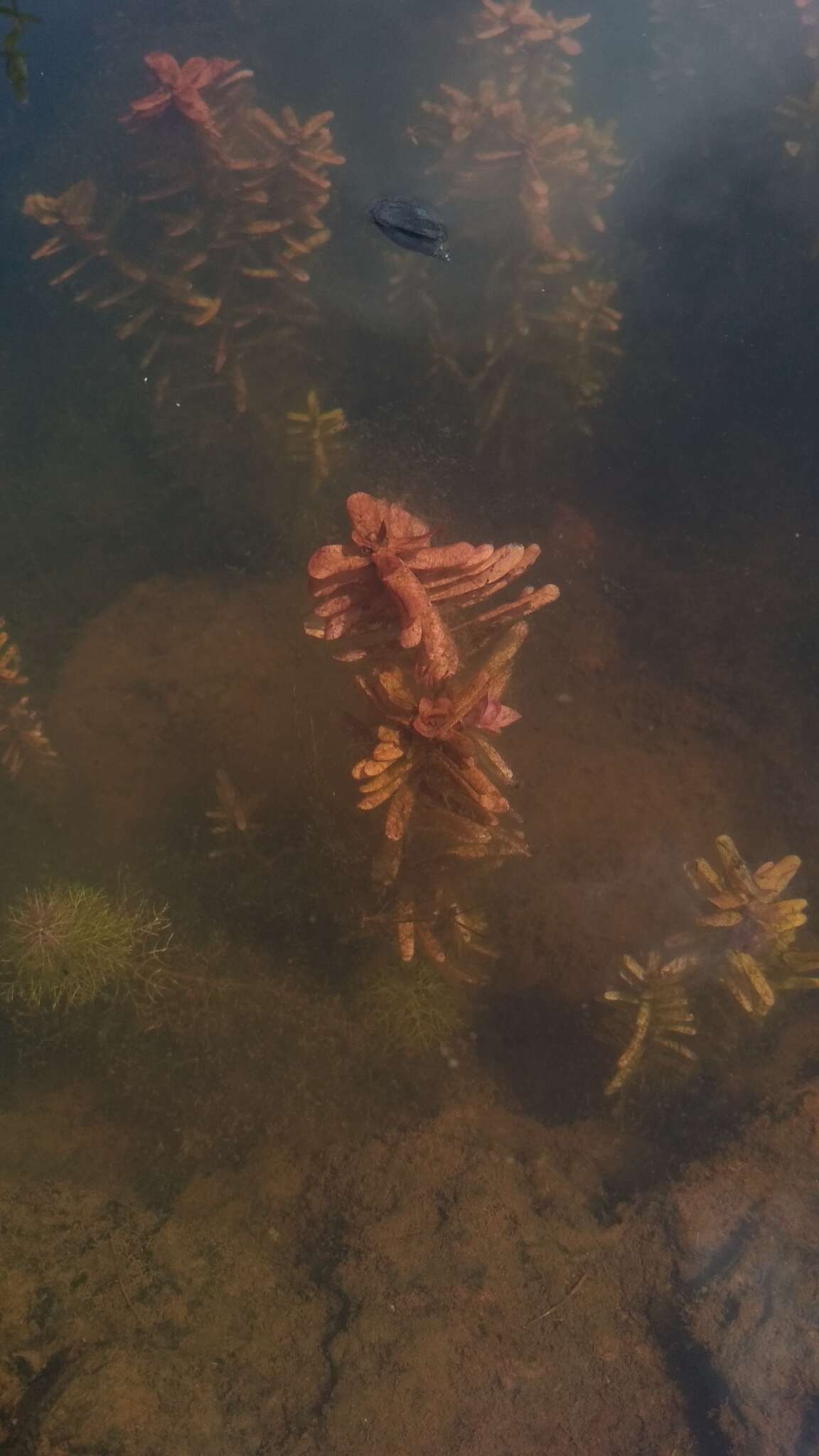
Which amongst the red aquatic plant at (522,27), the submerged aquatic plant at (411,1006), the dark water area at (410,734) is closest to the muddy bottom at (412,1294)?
the dark water area at (410,734)

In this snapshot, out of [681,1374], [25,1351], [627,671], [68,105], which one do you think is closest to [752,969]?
[681,1374]

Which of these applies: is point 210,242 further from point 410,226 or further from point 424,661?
point 424,661

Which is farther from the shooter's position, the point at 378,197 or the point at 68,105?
the point at 68,105

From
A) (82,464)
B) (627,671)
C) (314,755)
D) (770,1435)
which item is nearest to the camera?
(770,1435)

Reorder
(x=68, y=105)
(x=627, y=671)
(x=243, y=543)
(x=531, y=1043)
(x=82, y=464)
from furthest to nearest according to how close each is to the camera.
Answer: (x=68, y=105)
(x=82, y=464)
(x=243, y=543)
(x=627, y=671)
(x=531, y=1043)

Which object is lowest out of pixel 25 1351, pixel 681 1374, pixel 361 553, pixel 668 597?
pixel 681 1374

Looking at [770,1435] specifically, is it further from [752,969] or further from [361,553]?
[361,553]

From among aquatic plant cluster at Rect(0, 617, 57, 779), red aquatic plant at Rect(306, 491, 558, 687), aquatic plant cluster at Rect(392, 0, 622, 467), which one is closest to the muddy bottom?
aquatic plant cluster at Rect(0, 617, 57, 779)
